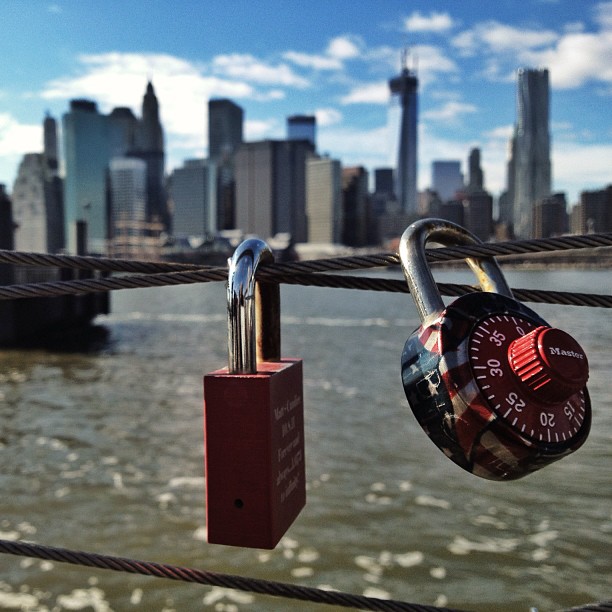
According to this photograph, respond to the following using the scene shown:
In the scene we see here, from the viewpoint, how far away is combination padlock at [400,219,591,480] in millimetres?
1158

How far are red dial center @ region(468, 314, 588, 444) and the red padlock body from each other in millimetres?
446

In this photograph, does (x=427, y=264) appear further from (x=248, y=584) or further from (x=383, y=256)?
(x=248, y=584)

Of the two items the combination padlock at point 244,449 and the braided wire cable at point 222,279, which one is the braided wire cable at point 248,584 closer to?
the combination padlock at point 244,449

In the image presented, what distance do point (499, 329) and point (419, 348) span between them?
0.51 feet

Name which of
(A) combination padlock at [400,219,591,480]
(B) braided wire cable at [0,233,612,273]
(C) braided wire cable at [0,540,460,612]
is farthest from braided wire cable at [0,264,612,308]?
(C) braided wire cable at [0,540,460,612]

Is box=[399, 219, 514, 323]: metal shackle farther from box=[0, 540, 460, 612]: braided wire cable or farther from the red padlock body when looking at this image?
box=[0, 540, 460, 612]: braided wire cable

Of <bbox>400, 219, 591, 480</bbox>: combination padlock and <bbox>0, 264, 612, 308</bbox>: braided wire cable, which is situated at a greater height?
<bbox>0, 264, 612, 308</bbox>: braided wire cable

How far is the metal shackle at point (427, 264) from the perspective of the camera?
1.37 m

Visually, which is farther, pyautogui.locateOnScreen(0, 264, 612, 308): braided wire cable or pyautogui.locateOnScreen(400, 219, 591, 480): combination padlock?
pyautogui.locateOnScreen(0, 264, 612, 308): braided wire cable

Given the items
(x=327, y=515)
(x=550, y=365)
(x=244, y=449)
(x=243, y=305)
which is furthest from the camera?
(x=327, y=515)

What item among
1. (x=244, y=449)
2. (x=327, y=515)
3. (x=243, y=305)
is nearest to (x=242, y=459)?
(x=244, y=449)

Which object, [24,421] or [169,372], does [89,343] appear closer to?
[169,372]

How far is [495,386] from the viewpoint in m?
1.18

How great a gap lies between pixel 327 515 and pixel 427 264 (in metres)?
11.5
